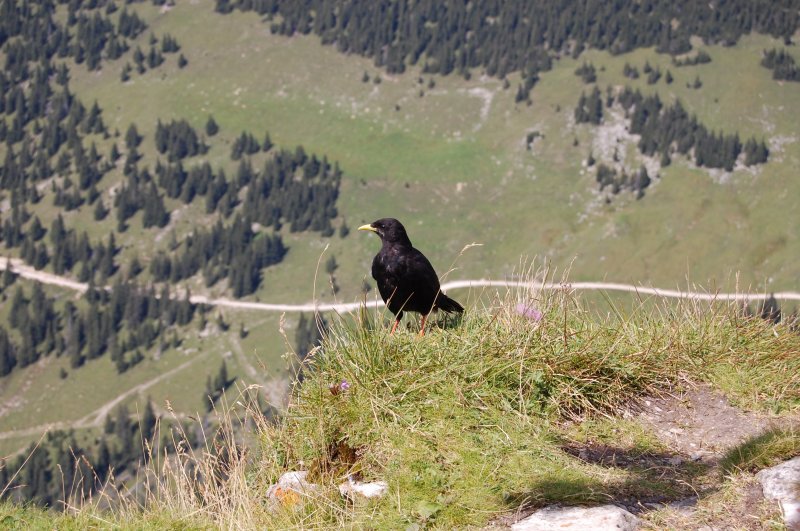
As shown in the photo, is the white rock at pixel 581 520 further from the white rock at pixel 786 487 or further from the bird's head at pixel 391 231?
the bird's head at pixel 391 231

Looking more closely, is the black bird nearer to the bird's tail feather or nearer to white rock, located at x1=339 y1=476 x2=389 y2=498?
the bird's tail feather

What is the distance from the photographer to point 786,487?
6930mm

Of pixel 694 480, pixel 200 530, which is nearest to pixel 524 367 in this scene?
pixel 694 480

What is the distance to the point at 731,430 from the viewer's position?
28.4ft

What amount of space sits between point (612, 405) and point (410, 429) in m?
2.07

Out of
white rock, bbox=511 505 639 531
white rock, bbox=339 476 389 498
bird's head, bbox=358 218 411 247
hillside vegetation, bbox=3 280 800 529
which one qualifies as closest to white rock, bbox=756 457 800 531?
hillside vegetation, bbox=3 280 800 529

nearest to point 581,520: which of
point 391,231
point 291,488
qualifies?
point 291,488

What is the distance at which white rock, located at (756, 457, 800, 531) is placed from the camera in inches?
260

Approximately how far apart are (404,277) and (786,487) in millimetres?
6256

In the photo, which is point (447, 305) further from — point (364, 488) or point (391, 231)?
point (364, 488)

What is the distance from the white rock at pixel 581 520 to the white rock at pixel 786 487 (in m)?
1.05

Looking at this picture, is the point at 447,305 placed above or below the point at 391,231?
Answer: below

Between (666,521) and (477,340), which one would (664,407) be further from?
(666,521)

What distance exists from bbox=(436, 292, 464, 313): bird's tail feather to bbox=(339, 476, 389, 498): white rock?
4100 millimetres
